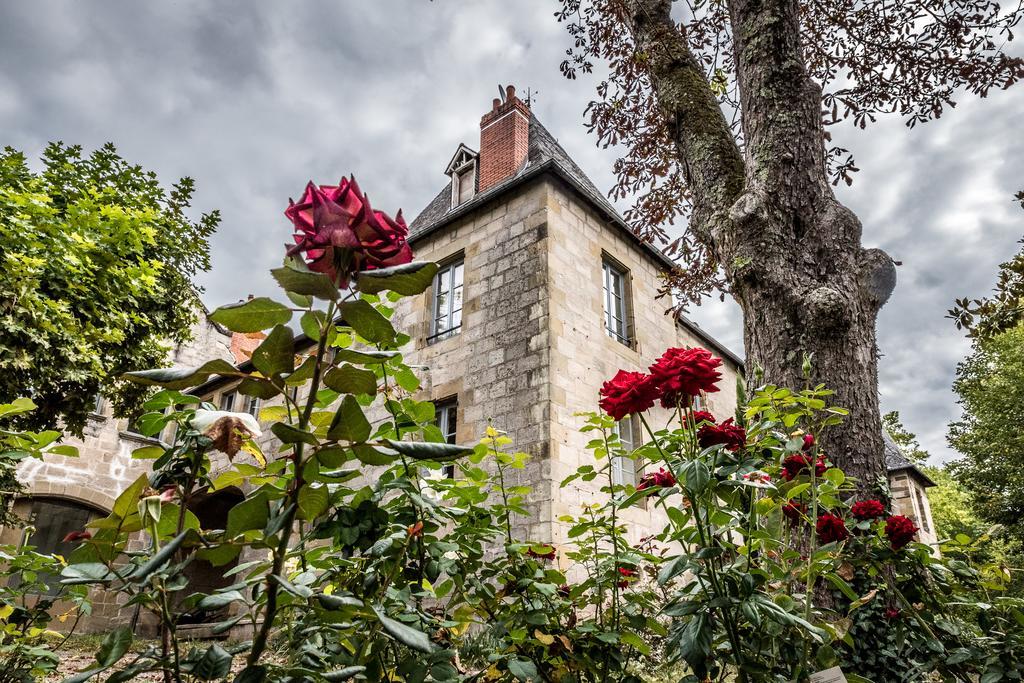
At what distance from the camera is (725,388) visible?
11398 mm

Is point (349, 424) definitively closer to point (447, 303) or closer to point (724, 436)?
point (724, 436)

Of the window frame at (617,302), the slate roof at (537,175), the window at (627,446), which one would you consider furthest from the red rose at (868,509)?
the window frame at (617,302)

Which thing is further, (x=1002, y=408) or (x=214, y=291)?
(x=1002, y=408)

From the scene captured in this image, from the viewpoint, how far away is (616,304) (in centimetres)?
902

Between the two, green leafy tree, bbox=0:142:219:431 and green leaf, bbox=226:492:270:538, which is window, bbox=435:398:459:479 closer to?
green leafy tree, bbox=0:142:219:431

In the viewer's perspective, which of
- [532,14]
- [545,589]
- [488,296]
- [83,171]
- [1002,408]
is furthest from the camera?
[1002,408]

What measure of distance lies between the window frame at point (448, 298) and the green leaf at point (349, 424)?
737cm

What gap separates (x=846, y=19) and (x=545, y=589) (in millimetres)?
6153

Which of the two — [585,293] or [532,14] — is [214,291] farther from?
[532,14]

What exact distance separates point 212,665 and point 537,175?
25.6 feet

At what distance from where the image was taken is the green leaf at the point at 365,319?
0.90 meters

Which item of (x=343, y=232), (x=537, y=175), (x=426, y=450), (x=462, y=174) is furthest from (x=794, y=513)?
(x=462, y=174)

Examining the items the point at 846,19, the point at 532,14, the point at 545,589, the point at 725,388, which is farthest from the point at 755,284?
the point at 725,388

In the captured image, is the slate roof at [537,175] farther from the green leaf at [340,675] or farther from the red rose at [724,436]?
the green leaf at [340,675]
